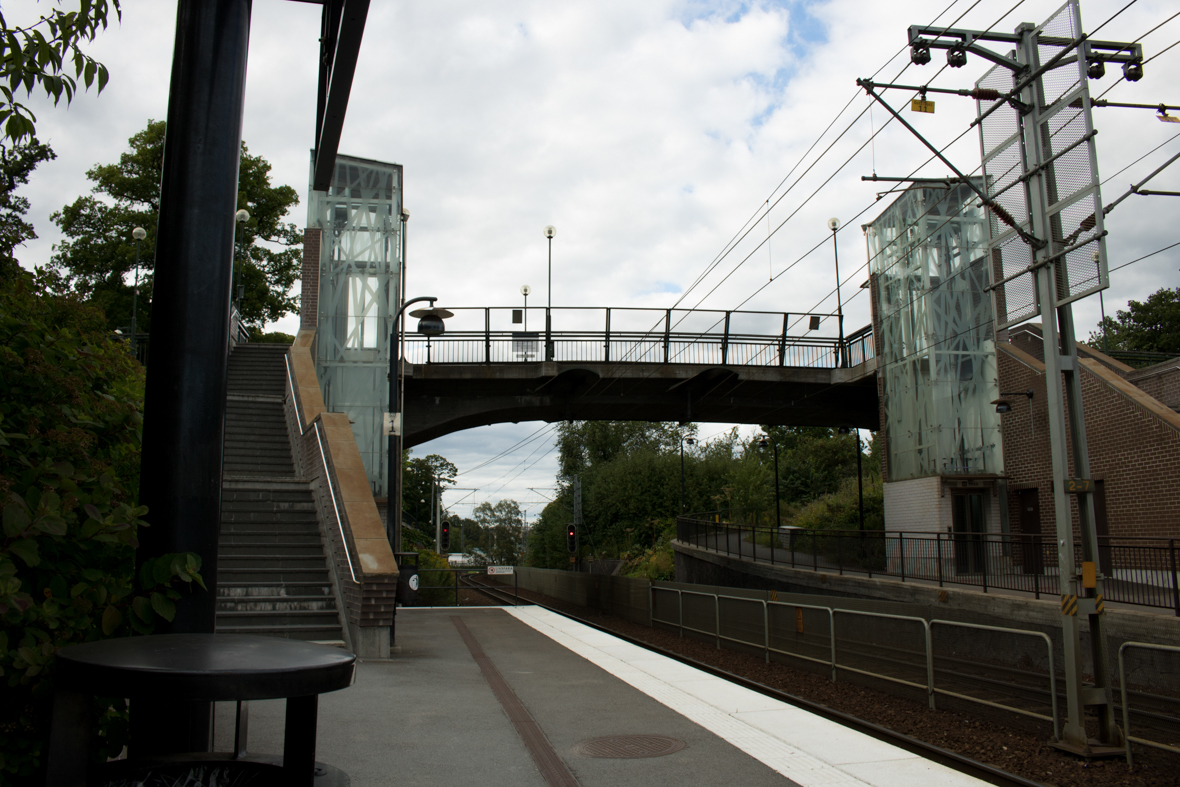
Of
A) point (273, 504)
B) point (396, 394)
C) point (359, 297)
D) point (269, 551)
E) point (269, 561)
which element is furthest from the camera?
point (359, 297)

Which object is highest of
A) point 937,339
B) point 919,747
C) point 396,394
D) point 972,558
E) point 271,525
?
point 937,339

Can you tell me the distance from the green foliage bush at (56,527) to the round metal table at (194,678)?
0.15 m

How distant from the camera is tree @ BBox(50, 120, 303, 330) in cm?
3512

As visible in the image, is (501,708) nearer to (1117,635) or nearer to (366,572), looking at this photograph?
(366,572)

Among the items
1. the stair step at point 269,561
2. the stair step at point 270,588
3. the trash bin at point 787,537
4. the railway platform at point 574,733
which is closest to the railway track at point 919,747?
the railway platform at point 574,733

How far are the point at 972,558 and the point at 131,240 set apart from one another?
3436cm

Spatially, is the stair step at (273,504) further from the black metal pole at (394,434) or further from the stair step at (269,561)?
the black metal pole at (394,434)

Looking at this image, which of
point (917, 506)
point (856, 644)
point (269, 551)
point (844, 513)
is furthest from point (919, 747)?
point (844, 513)

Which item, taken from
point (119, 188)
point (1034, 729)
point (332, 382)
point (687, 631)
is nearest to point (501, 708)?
point (1034, 729)

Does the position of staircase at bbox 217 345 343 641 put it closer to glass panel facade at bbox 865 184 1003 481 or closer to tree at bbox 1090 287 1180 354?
glass panel facade at bbox 865 184 1003 481

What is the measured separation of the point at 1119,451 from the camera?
19.5 meters

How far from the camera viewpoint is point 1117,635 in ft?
43.3

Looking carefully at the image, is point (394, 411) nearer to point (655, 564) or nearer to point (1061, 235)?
point (1061, 235)

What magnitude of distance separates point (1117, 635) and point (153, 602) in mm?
14432
